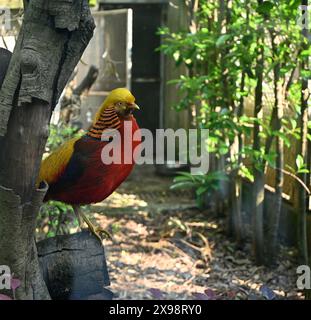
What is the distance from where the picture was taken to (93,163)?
5.69 ft

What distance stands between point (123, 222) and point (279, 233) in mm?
1364

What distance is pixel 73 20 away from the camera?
1334 millimetres

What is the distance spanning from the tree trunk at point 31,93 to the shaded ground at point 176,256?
1650 mm

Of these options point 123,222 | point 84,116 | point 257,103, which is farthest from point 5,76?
point 84,116

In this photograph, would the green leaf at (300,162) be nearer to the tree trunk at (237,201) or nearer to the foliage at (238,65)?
the foliage at (238,65)

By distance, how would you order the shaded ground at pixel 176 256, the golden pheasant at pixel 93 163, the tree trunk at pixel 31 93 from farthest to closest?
the shaded ground at pixel 176 256
the golden pheasant at pixel 93 163
the tree trunk at pixel 31 93

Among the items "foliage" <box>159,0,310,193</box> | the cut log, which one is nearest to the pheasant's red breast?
the cut log

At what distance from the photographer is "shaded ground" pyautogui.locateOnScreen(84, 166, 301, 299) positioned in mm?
3646

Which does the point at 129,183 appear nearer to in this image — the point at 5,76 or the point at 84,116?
the point at 84,116

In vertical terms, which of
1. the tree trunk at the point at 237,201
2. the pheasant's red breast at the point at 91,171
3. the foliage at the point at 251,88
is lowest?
the tree trunk at the point at 237,201

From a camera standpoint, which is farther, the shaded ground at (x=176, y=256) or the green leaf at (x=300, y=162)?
the shaded ground at (x=176, y=256)

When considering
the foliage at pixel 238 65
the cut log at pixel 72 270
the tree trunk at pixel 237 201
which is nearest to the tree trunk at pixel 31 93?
the cut log at pixel 72 270

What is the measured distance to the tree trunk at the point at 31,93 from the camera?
133cm

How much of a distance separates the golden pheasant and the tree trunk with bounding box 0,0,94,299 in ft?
0.86
